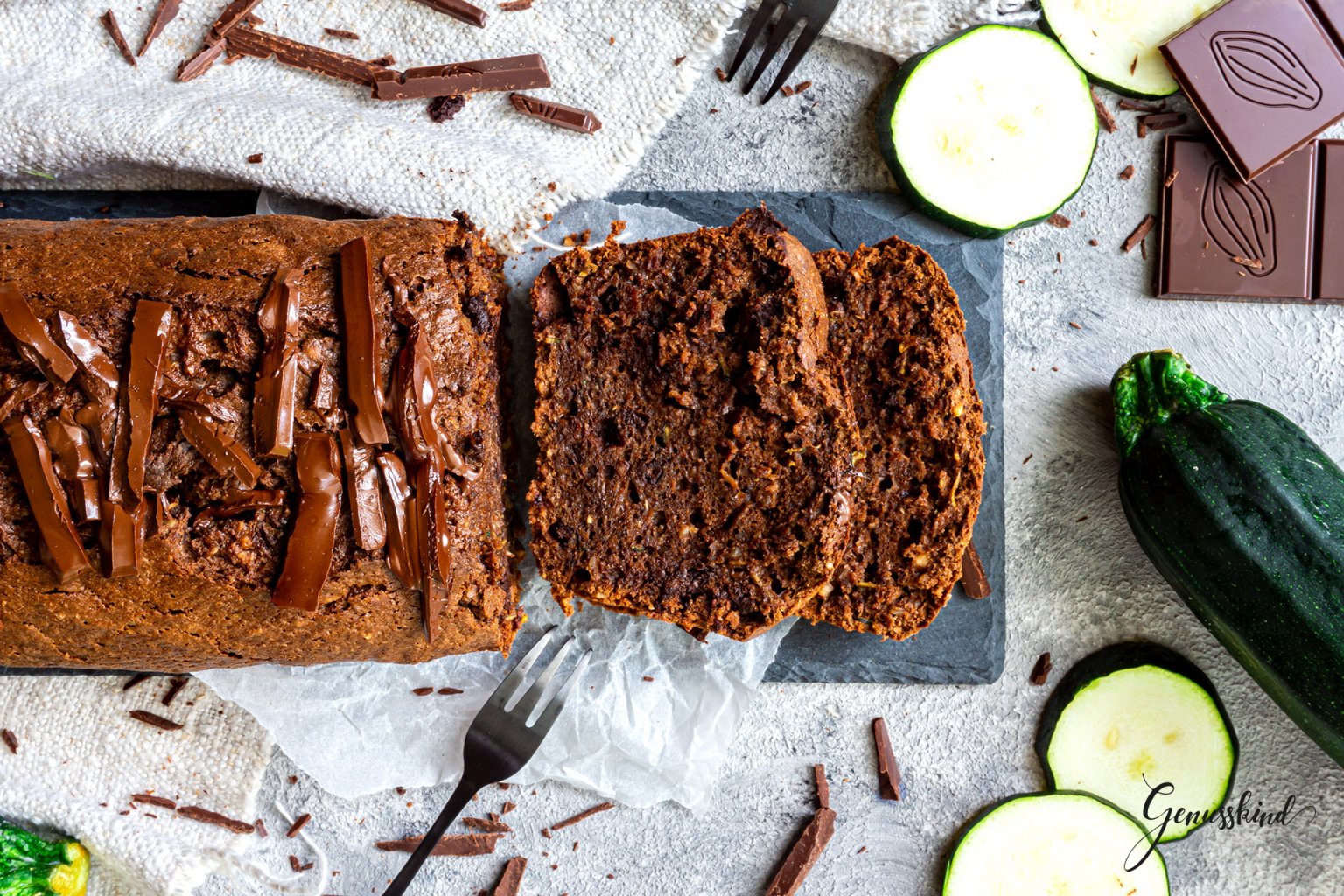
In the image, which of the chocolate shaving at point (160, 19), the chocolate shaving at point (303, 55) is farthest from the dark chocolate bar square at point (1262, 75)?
the chocolate shaving at point (160, 19)

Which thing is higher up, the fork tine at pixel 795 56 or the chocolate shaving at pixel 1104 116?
the fork tine at pixel 795 56

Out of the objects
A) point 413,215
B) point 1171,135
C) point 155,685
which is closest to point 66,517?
point 155,685

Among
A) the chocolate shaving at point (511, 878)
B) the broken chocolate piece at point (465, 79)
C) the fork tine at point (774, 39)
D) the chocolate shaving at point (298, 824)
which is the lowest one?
the chocolate shaving at point (511, 878)

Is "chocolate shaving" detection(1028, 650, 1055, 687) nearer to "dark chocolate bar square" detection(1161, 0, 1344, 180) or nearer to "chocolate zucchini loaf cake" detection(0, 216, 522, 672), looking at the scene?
"dark chocolate bar square" detection(1161, 0, 1344, 180)

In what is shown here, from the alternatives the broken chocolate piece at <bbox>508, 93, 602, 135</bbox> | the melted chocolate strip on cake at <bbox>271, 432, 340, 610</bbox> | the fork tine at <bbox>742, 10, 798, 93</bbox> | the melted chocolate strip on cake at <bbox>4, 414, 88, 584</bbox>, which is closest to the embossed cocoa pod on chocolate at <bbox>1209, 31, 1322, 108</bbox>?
the fork tine at <bbox>742, 10, 798, 93</bbox>

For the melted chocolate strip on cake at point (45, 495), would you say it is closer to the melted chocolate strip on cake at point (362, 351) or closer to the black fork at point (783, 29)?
the melted chocolate strip on cake at point (362, 351)

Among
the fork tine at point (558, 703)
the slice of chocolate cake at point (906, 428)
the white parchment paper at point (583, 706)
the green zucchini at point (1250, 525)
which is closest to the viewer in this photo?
the slice of chocolate cake at point (906, 428)

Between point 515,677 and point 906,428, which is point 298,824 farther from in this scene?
point 906,428

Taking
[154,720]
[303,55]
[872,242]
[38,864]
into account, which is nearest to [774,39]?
[872,242]
